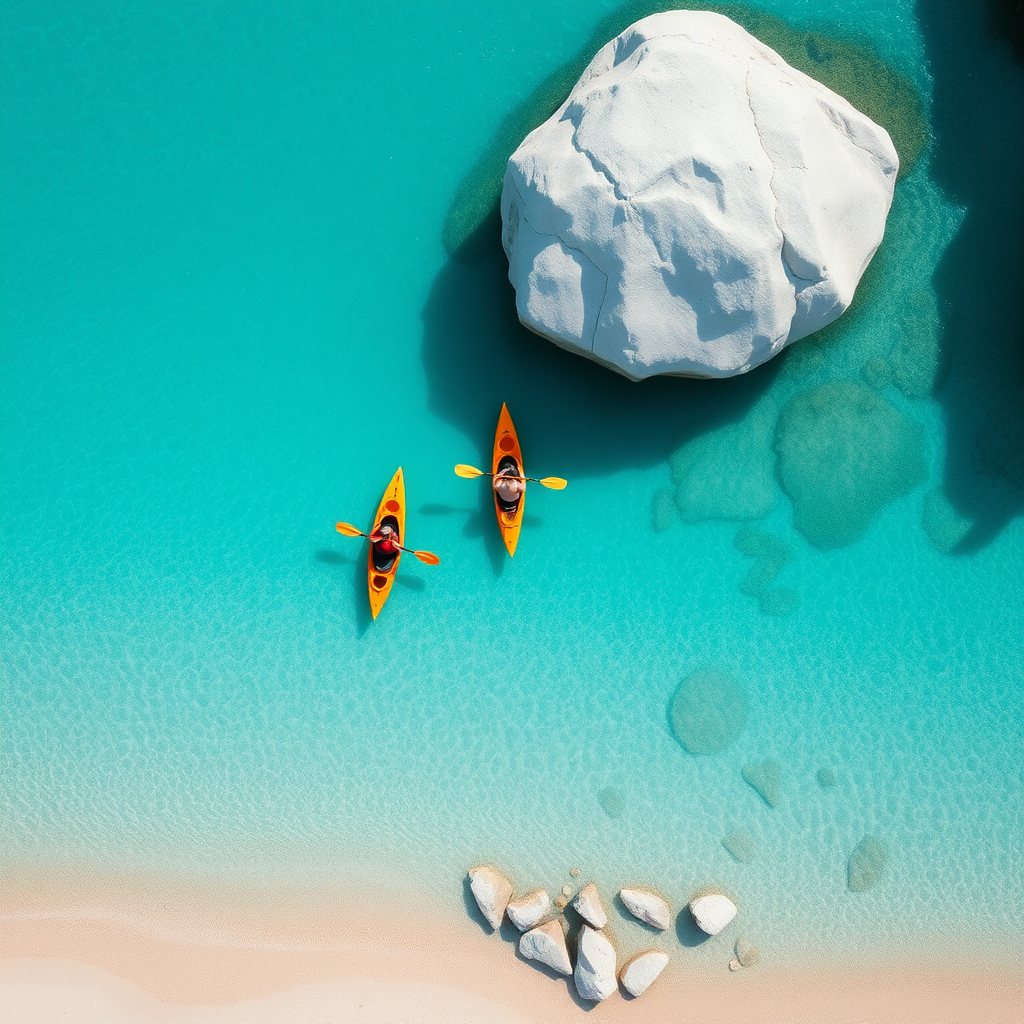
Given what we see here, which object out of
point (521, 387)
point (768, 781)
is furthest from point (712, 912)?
point (521, 387)

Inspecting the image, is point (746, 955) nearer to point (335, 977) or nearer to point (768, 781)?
point (768, 781)

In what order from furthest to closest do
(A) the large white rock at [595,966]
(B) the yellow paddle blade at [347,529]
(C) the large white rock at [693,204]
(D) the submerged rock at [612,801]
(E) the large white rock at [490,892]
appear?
(D) the submerged rock at [612,801]
(E) the large white rock at [490,892]
(A) the large white rock at [595,966]
(B) the yellow paddle blade at [347,529]
(C) the large white rock at [693,204]

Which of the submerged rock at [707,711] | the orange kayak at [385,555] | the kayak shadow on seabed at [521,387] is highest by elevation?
the kayak shadow on seabed at [521,387]

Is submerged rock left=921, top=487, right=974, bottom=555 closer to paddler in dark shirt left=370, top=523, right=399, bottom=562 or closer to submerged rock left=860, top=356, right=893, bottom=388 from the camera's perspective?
A: submerged rock left=860, top=356, right=893, bottom=388

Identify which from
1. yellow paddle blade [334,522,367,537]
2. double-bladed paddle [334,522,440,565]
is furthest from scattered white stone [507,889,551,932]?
yellow paddle blade [334,522,367,537]

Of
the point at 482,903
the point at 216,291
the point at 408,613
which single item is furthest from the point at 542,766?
the point at 216,291

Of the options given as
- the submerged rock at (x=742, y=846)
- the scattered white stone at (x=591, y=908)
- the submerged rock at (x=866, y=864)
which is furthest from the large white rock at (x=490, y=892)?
the submerged rock at (x=866, y=864)

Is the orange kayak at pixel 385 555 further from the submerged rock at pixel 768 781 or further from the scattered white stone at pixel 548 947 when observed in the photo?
the submerged rock at pixel 768 781
